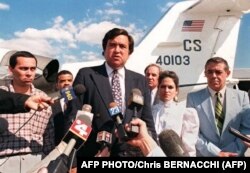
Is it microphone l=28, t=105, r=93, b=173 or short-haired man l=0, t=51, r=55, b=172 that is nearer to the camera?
microphone l=28, t=105, r=93, b=173

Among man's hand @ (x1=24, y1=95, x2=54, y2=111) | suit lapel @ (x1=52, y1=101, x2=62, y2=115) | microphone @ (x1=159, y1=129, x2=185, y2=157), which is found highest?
man's hand @ (x1=24, y1=95, x2=54, y2=111)

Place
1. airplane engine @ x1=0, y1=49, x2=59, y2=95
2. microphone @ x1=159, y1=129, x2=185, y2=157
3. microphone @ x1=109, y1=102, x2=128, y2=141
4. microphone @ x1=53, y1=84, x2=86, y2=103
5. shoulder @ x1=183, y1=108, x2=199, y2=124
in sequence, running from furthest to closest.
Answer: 1. airplane engine @ x1=0, y1=49, x2=59, y2=95
2. shoulder @ x1=183, y1=108, x2=199, y2=124
3. microphone @ x1=53, y1=84, x2=86, y2=103
4. microphone @ x1=159, y1=129, x2=185, y2=157
5. microphone @ x1=109, y1=102, x2=128, y2=141

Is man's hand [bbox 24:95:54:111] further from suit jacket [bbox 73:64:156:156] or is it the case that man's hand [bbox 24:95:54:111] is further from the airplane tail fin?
the airplane tail fin

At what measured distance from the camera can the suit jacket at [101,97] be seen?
2693mm

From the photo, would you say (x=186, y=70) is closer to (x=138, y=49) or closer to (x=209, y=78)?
(x=138, y=49)

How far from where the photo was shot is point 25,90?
9.87ft

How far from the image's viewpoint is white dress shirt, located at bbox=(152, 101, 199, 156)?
9.99 feet

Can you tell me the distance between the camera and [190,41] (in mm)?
8836

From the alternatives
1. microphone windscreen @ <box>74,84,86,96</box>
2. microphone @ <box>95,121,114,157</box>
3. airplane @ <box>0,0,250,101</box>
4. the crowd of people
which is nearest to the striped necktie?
the crowd of people

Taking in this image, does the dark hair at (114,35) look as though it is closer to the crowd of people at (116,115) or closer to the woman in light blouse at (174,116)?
the crowd of people at (116,115)

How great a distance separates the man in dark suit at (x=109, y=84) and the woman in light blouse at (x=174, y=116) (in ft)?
1.27

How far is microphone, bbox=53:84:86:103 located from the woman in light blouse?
0.90 m

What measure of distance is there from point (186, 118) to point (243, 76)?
14768 mm

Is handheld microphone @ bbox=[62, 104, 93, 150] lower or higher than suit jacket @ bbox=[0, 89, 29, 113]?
lower
